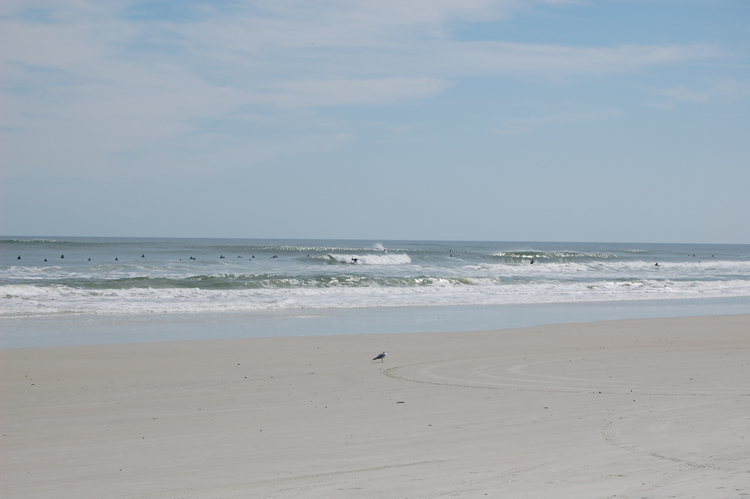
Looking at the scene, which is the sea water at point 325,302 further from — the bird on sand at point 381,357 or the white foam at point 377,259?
the white foam at point 377,259

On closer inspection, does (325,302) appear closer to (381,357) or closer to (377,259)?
(381,357)

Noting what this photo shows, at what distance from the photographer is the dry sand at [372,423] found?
414 centimetres

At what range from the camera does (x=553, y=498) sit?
3.75m

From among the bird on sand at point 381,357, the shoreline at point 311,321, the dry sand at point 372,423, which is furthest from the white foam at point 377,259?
the dry sand at point 372,423

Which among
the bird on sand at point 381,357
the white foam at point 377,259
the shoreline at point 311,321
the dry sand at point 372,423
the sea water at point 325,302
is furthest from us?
the white foam at point 377,259

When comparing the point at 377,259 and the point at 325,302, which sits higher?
the point at 377,259

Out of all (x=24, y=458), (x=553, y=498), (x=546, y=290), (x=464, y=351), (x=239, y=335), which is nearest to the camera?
(x=553, y=498)

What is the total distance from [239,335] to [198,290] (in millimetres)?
11087

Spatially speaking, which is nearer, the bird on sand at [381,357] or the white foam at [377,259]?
the bird on sand at [381,357]

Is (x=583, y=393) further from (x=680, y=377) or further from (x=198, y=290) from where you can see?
(x=198, y=290)

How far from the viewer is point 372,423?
18.7 feet

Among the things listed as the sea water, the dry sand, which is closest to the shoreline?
the sea water

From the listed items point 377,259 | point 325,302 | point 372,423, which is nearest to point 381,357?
point 372,423

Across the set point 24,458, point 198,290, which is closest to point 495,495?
point 24,458
